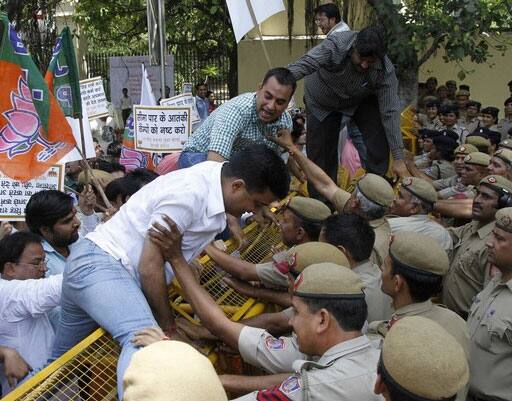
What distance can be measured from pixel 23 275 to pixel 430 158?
6029mm

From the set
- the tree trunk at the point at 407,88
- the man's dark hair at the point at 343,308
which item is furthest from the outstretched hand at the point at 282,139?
the tree trunk at the point at 407,88

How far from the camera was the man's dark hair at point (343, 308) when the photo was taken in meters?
2.45

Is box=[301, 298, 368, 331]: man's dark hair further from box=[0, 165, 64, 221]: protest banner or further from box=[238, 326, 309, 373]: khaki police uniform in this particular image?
box=[0, 165, 64, 221]: protest banner

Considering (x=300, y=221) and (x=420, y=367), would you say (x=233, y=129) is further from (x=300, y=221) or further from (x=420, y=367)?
(x=420, y=367)

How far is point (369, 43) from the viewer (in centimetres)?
480

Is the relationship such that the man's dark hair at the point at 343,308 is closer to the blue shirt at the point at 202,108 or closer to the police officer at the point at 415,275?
the police officer at the point at 415,275

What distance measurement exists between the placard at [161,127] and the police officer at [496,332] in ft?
14.4

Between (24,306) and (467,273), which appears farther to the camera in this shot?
(467,273)

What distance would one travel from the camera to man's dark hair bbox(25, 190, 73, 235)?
426cm

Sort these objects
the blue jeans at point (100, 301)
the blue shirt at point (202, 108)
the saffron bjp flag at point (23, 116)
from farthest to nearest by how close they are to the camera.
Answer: the blue shirt at point (202, 108) < the saffron bjp flag at point (23, 116) < the blue jeans at point (100, 301)

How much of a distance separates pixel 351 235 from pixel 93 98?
5988 millimetres

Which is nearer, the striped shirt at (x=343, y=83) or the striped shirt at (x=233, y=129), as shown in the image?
the striped shirt at (x=233, y=129)

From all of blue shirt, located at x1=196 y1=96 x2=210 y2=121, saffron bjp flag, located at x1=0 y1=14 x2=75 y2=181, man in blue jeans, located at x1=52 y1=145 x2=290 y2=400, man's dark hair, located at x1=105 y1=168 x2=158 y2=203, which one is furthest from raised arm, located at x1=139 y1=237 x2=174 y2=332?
blue shirt, located at x1=196 y1=96 x2=210 y2=121

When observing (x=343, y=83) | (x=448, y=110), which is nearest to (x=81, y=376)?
(x=343, y=83)
